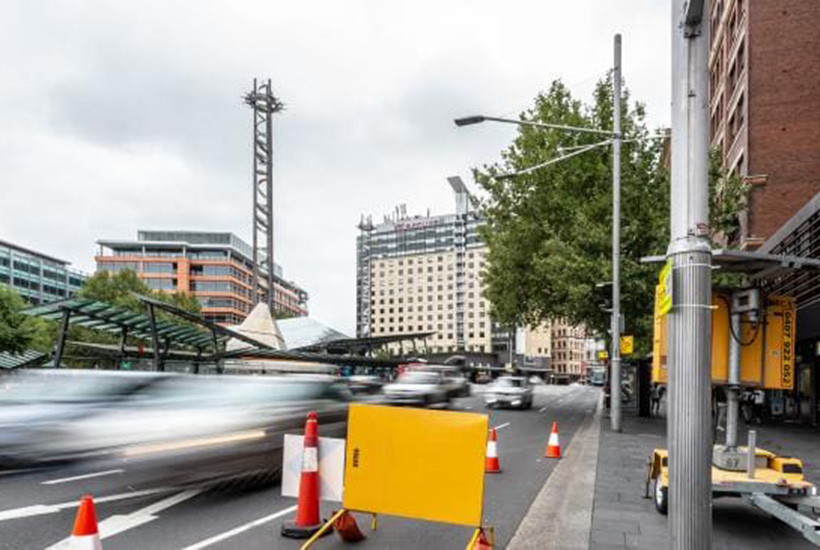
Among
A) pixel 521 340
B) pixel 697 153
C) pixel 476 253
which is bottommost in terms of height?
pixel 521 340

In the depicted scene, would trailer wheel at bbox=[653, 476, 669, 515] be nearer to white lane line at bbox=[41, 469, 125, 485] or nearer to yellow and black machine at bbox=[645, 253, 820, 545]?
yellow and black machine at bbox=[645, 253, 820, 545]

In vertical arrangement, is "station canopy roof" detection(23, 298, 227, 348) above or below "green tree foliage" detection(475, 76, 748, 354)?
below

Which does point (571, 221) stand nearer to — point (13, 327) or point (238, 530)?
point (238, 530)

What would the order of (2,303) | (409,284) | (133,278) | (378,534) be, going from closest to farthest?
(378,534) → (2,303) → (133,278) → (409,284)

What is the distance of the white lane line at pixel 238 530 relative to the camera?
603 centimetres

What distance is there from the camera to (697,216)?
3.70 metres

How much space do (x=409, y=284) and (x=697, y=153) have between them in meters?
181

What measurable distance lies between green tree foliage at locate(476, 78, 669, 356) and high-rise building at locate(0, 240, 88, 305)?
298ft

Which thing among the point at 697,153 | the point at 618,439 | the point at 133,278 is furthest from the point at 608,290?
the point at 133,278

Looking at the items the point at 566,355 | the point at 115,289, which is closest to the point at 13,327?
the point at 115,289

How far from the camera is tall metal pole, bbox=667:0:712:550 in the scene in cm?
357

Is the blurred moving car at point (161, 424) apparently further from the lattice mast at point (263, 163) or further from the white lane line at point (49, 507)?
the lattice mast at point (263, 163)

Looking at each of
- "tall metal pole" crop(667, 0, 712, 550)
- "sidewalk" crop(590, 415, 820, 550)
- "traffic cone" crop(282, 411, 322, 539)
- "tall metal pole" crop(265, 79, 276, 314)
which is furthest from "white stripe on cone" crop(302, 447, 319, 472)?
"tall metal pole" crop(265, 79, 276, 314)

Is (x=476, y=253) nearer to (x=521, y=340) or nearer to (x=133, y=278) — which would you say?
(x=521, y=340)
